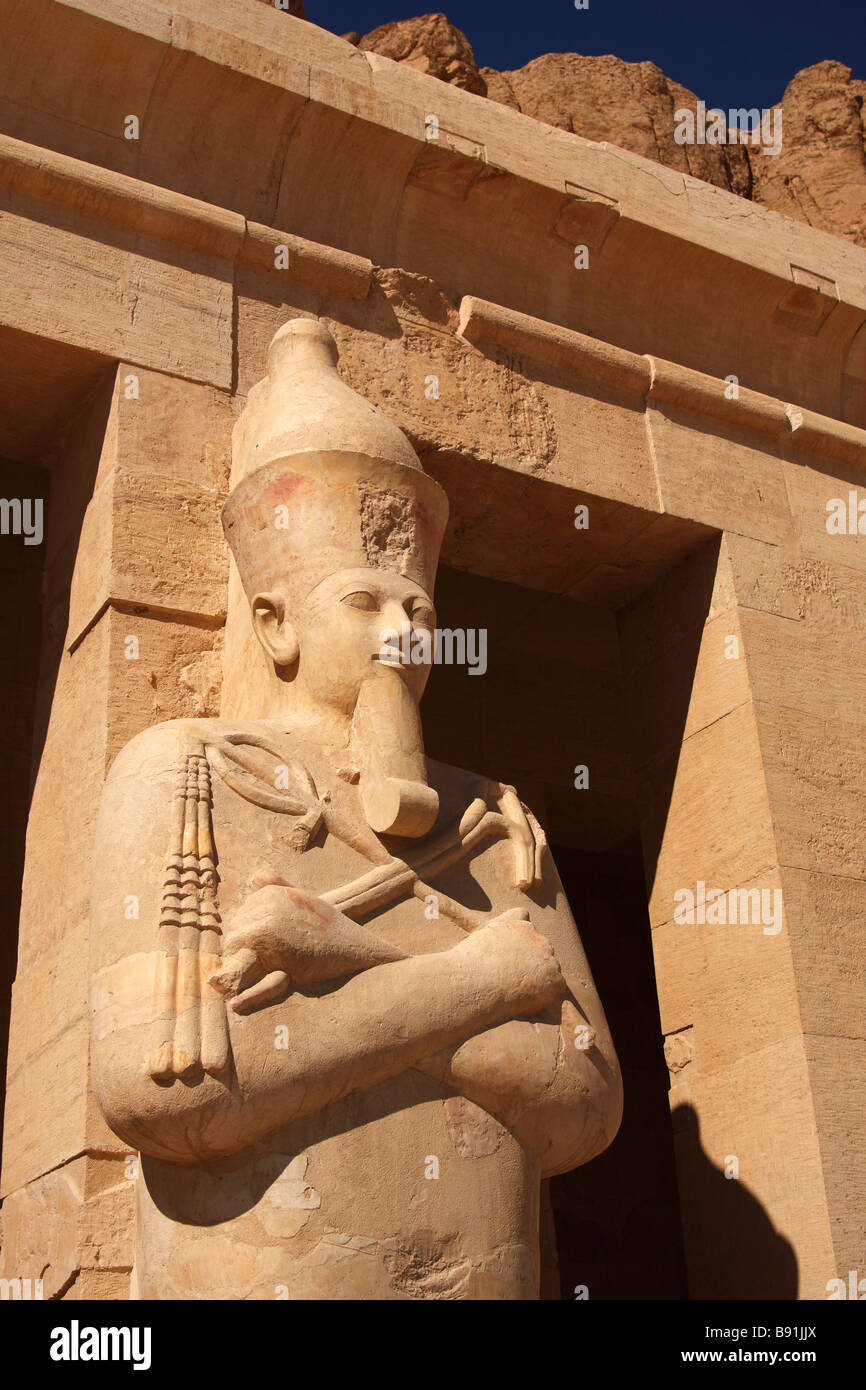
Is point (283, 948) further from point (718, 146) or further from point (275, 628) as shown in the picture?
point (718, 146)

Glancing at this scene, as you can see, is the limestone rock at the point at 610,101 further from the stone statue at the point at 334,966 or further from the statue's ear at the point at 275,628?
the statue's ear at the point at 275,628

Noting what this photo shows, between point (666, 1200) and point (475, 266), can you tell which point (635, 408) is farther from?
point (666, 1200)

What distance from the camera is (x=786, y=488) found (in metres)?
5.87

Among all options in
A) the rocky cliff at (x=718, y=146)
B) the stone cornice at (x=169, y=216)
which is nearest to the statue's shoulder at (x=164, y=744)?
the stone cornice at (x=169, y=216)

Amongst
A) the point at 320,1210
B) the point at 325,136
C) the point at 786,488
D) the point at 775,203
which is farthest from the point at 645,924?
the point at 320,1210

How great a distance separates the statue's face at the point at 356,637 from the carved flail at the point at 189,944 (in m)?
0.40

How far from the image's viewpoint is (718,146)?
341 inches

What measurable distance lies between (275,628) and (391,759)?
0.51 meters

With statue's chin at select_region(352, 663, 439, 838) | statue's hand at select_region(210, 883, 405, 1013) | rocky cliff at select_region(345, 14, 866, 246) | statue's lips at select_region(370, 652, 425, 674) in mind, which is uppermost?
rocky cliff at select_region(345, 14, 866, 246)

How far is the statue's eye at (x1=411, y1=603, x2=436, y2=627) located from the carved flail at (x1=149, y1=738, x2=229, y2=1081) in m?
0.64

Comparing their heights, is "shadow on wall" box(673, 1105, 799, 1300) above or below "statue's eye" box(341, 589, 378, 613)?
below

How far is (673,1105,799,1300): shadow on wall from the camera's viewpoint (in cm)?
450

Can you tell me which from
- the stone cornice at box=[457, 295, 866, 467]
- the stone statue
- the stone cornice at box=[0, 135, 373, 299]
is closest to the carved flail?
the stone statue

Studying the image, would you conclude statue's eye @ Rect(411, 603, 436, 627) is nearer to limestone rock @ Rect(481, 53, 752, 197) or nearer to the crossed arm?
the crossed arm
